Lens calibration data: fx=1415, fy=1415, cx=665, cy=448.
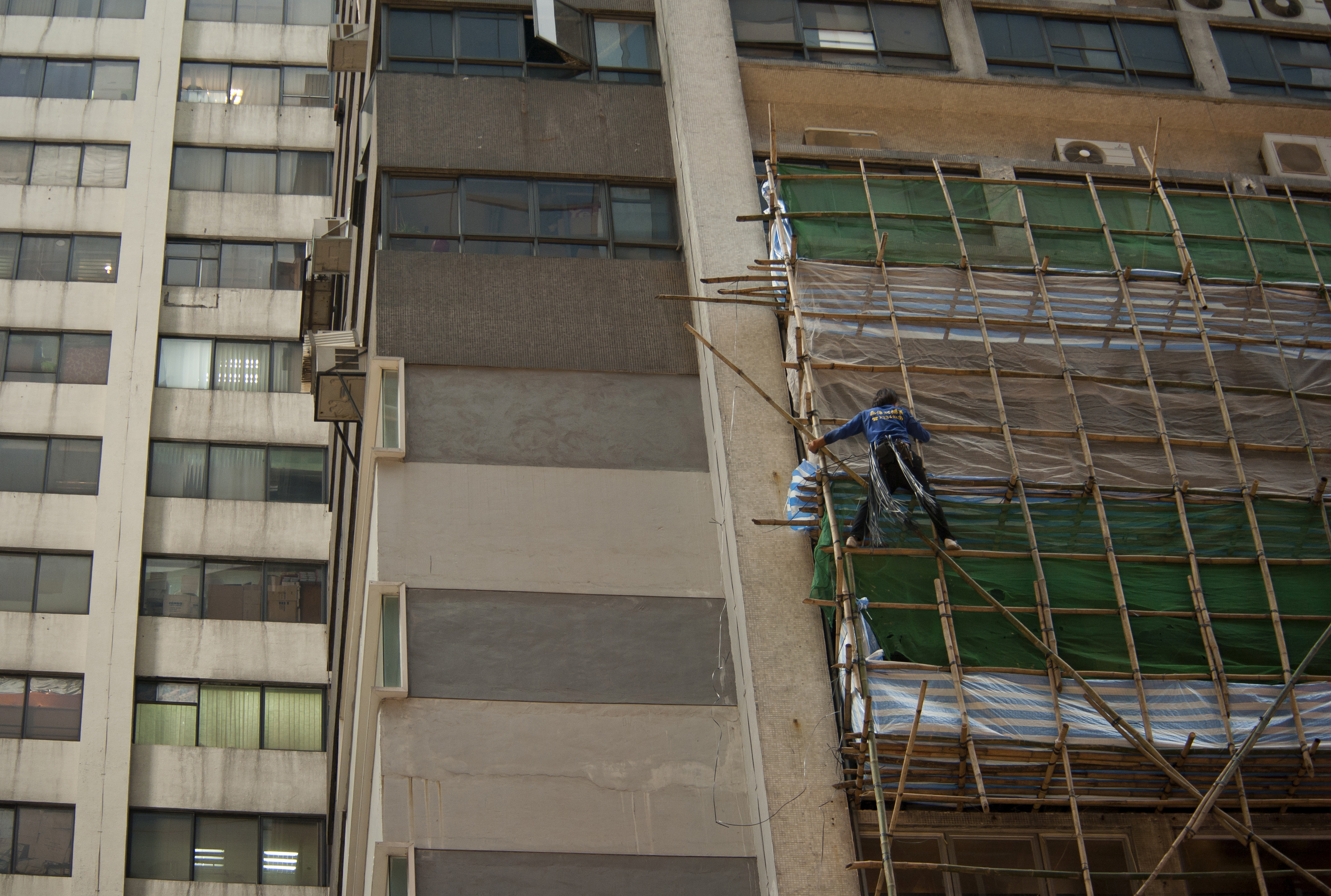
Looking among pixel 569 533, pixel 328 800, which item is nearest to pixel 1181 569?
pixel 569 533

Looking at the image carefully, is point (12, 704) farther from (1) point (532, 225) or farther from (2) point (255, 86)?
(2) point (255, 86)

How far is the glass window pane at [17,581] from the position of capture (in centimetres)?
2952

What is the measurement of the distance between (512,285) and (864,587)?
6.48 meters

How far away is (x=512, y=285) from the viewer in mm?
18219

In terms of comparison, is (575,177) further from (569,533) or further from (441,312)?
(569,533)

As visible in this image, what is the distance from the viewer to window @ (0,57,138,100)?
36.1 m


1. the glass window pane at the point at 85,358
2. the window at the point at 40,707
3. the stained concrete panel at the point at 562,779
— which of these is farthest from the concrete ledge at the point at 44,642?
the stained concrete panel at the point at 562,779

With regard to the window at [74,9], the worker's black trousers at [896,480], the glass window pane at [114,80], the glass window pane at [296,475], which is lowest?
the worker's black trousers at [896,480]

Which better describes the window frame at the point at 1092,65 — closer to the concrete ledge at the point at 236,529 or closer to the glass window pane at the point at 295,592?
the concrete ledge at the point at 236,529

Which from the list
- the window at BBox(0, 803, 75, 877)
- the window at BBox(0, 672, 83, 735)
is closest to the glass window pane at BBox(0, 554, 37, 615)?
the window at BBox(0, 672, 83, 735)

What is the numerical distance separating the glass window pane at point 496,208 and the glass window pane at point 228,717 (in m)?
14.2

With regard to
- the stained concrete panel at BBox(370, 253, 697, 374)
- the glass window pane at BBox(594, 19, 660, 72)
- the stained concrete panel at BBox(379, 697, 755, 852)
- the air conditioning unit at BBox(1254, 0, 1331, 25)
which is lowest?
the stained concrete panel at BBox(379, 697, 755, 852)

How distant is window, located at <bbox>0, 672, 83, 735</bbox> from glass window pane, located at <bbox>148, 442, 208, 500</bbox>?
4656 mm

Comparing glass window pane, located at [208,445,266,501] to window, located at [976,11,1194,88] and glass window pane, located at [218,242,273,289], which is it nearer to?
glass window pane, located at [218,242,273,289]
